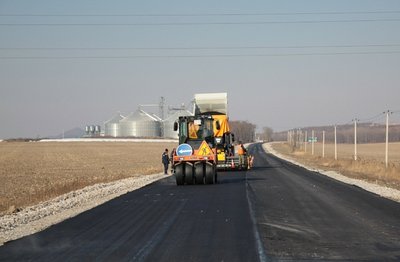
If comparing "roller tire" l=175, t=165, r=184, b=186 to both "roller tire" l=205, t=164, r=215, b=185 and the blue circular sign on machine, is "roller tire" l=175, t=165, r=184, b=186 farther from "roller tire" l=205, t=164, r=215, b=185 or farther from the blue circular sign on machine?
"roller tire" l=205, t=164, r=215, b=185

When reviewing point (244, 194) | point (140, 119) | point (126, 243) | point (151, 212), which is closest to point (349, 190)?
point (244, 194)

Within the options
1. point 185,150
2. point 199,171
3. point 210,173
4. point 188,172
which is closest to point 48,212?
point 185,150

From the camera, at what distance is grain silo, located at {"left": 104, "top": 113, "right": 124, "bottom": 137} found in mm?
181375

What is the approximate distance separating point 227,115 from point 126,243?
28542mm

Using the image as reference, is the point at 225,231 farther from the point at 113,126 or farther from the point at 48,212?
the point at 113,126

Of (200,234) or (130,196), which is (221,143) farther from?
(200,234)

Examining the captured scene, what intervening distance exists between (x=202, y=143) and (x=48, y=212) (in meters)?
11.7

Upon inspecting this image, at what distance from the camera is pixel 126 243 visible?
1160cm

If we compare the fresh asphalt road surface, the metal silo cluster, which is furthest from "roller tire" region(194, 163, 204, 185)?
the metal silo cluster

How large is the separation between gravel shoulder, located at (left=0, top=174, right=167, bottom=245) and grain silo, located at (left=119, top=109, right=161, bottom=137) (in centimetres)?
14681

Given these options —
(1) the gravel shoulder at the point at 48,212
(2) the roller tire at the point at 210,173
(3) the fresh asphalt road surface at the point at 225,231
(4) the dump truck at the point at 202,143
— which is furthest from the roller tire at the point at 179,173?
(3) the fresh asphalt road surface at the point at 225,231

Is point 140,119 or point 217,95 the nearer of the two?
point 217,95

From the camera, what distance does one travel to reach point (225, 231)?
13.0 m

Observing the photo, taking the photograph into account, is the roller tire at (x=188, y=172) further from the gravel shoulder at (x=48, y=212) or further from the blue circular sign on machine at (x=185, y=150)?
the gravel shoulder at (x=48, y=212)
